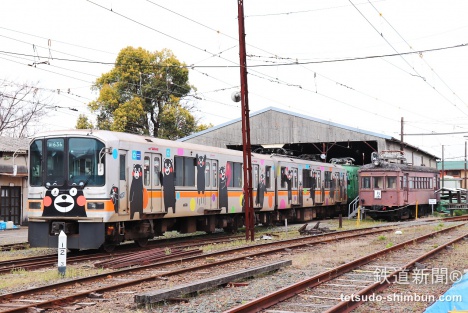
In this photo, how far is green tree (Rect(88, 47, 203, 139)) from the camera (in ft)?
136

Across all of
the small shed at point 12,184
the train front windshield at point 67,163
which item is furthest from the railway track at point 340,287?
the small shed at point 12,184

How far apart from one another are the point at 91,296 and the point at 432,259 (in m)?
8.11

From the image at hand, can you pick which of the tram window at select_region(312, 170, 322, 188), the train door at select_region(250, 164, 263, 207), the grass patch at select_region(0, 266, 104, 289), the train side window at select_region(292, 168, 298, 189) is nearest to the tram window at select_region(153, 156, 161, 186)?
the grass patch at select_region(0, 266, 104, 289)

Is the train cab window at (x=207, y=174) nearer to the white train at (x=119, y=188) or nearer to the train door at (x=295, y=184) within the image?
the white train at (x=119, y=188)

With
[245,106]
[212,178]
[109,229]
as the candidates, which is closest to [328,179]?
[212,178]

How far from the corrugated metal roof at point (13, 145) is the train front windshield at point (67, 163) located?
10.4 meters

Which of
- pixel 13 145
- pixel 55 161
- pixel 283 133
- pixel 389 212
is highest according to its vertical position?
pixel 283 133

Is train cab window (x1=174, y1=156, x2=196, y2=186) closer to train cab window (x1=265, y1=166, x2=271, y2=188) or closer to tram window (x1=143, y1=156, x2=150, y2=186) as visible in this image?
tram window (x1=143, y1=156, x2=150, y2=186)

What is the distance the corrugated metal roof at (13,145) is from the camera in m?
25.2

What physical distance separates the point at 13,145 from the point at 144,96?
51.3 feet

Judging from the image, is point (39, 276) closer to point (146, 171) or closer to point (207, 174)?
point (146, 171)

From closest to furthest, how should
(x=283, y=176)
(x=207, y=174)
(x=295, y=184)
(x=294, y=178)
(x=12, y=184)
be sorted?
(x=207, y=174)
(x=12, y=184)
(x=283, y=176)
(x=294, y=178)
(x=295, y=184)

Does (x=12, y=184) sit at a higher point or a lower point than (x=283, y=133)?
lower

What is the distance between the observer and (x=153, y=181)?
16250mm
